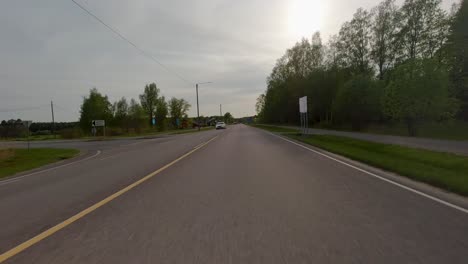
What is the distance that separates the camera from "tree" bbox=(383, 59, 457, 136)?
25.9 meters

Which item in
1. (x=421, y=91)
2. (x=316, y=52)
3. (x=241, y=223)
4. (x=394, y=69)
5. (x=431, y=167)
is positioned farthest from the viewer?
(x=316, y=52)

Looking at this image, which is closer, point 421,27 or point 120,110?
point 421,27

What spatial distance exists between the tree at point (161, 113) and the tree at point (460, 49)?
65.3 meters

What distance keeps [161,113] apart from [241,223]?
273 feet

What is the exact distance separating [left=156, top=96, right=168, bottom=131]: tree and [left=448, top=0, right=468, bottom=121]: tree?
65311 millimetres

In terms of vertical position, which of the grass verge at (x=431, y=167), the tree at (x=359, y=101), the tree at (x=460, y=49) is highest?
the tree at (x=460, y=49)

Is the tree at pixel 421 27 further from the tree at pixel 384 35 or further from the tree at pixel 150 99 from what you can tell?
the tree at pixel 150 99

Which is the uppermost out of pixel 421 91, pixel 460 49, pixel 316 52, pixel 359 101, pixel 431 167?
pixel 316 52

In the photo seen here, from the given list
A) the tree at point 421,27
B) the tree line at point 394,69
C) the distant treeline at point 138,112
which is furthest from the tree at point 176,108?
the tree at point 421,27

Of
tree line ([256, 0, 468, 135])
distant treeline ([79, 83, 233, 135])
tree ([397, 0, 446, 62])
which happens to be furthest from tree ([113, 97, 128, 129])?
tree ([397, 0, 446, 62])

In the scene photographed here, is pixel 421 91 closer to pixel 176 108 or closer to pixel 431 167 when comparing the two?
pixel 431 167

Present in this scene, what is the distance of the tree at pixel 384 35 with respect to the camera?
131ft

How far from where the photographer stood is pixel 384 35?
41.4 meters

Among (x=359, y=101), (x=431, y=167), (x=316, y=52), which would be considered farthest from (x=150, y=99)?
(x=431, y=167)
